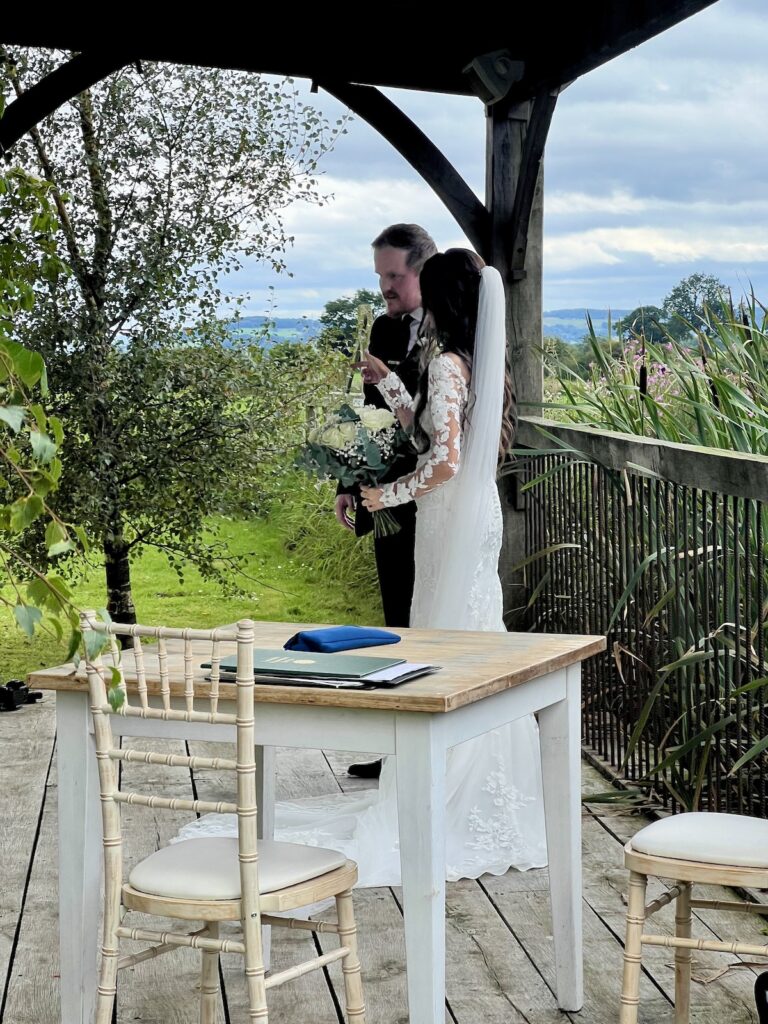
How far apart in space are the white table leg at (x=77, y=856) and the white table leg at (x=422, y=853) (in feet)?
2.07

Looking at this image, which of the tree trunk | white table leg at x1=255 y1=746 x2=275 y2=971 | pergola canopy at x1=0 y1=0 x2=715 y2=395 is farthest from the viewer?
the tree trunk

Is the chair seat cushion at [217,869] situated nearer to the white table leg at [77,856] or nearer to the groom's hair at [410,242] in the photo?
the white table leg at [77,856]

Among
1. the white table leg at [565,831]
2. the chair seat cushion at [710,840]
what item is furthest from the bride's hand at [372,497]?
the chair seat cushion at [710,840]

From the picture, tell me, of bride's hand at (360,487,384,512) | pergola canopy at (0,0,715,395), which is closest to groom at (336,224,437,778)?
bride's hand at (360,487,384,512)

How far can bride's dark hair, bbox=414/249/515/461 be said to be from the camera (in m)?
3.79

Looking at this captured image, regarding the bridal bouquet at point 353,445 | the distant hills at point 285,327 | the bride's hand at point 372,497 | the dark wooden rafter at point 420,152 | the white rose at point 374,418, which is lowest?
the bride's hand at point 372,497

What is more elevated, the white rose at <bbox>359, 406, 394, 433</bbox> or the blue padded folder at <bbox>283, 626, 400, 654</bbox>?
the white rose at <bbox>359, 406, 394, 433</bbox>

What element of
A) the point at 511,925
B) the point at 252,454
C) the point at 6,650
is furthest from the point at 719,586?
the point at 6,650

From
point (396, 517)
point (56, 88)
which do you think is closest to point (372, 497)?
point (396, 517)

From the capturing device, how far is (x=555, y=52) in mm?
4855

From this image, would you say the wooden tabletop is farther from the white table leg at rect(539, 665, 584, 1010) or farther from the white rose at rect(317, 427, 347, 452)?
the white rose at rect(317, 427, 347, 452)

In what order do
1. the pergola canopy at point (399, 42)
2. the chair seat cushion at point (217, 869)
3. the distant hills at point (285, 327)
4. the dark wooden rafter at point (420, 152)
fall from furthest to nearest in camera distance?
1. the distant hills at point (285, 327)
2. the dark wooden rafter at point (420, 152)
3. the pergola canopy at point (399, 42)
4. the chair seat cushion at point (217, 869)

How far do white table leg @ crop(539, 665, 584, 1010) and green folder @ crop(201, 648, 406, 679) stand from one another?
0.39m

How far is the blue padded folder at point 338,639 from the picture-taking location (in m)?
2.60
